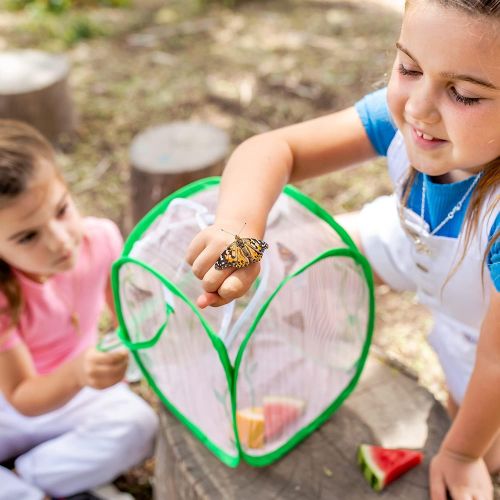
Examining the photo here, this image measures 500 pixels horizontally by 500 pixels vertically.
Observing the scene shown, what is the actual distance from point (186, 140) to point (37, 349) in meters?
1.11

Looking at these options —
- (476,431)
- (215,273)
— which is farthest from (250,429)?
(215,273)

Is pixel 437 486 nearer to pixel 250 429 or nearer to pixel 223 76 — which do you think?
pixel 250 429

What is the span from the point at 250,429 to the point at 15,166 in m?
0.85

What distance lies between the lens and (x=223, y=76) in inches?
172

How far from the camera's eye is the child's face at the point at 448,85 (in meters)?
1.06

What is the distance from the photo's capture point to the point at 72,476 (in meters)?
1.98

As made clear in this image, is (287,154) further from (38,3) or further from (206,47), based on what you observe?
(38,3)

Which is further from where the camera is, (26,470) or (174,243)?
(26,470)

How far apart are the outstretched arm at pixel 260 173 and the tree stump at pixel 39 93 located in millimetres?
2423

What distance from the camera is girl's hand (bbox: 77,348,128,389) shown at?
1.63 m

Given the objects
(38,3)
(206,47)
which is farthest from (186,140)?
(38,3)

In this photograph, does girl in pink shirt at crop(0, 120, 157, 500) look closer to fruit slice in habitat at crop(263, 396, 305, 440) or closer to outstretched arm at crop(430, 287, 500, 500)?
fruit slice in habitat at crop(263, 396, 305, 440)

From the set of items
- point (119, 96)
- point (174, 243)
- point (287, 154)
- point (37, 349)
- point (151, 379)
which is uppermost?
point (287, 154)

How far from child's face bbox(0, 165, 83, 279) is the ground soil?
1.16 metres
